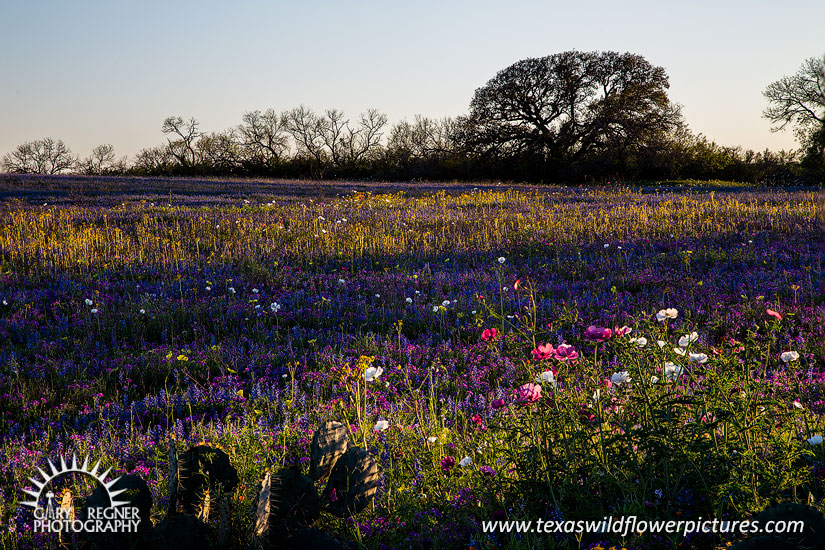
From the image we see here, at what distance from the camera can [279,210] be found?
14398 millimetres

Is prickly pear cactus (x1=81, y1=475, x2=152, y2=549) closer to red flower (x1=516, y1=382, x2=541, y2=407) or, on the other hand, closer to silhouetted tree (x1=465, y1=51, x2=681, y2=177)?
red flower (x1=516, y1=382, x2=541, y2=407)

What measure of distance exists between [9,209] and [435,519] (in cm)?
1574

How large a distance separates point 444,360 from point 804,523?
3.26 meters

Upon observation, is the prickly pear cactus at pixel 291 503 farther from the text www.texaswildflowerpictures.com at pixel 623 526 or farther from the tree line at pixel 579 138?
the tree line at pixel 579 138

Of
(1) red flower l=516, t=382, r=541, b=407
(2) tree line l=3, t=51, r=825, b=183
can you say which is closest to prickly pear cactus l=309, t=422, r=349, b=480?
(1) red flower l=516, t=382, r=541, b=407

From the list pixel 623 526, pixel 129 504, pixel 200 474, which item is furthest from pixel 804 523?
pixel 129 504

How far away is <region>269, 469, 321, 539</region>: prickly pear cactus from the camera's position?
2.14 metres

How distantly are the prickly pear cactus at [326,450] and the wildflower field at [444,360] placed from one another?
0.26 metres

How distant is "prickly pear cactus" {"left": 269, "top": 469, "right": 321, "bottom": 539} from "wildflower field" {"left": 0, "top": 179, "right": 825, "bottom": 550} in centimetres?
17

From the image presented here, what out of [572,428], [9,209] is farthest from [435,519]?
[9,209]

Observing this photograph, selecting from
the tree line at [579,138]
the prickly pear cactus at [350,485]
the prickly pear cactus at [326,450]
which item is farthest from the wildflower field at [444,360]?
the tree line at [579,138]

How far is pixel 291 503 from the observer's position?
7.06 feet

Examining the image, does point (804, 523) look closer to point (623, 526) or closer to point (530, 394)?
point (623, 526)

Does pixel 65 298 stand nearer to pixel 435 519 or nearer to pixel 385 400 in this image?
pixel 385 400
